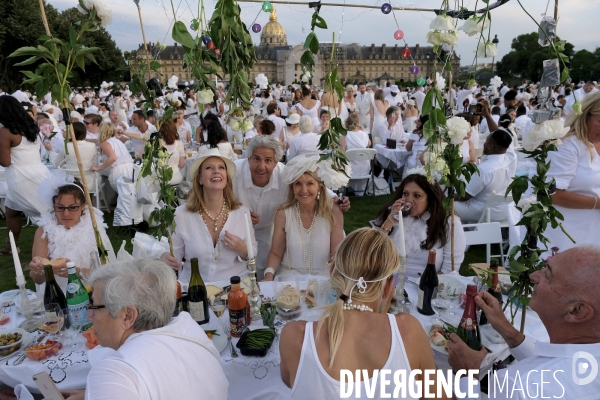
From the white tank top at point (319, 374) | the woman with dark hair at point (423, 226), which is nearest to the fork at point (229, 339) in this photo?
the white tank top at point (319, 374)

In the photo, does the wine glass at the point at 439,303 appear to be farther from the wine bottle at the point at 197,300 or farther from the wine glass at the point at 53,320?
the wine glass at the point at 53,320

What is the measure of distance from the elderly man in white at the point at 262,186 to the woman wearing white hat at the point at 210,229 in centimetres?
39

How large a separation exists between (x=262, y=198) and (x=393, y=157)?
15.2 ft

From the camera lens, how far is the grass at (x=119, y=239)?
4355mm

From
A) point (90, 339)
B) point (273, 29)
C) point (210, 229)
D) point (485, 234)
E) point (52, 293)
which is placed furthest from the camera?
point (273, 29)

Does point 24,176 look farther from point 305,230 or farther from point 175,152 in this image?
point 305,230

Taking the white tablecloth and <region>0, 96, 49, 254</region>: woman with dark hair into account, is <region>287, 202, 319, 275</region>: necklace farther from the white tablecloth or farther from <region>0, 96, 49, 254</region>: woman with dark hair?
the white tablecloth

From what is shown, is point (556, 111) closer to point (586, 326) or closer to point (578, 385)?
point (586, 326)

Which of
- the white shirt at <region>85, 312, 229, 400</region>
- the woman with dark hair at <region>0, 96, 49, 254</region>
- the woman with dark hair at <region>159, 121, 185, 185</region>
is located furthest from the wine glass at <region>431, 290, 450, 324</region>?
the woman with dark hair at <region>0, 96, 49, 254</region>

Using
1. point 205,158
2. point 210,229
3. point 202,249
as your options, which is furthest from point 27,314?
point 205,158

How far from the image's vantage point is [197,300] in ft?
6.89

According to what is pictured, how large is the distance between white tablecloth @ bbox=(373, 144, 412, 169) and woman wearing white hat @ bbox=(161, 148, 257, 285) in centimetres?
506

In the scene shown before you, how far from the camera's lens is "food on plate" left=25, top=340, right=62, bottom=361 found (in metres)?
1.77

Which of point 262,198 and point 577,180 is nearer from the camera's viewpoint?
point 577,180
